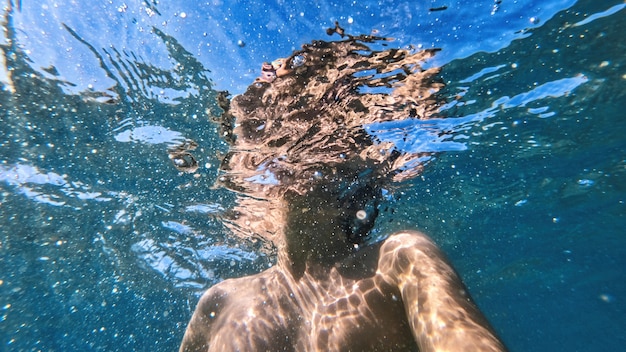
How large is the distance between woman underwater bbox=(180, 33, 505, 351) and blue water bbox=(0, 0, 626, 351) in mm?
581

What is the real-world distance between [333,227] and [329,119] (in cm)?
308

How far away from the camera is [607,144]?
1320cm

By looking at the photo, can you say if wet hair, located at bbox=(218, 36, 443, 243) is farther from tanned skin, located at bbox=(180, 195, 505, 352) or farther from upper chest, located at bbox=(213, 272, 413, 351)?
upper chest, located at bbox=(213, 272, 413, 351)

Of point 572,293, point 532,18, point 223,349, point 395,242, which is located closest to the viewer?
point 395,242

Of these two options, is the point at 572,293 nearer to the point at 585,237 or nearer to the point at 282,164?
the point at 585,237

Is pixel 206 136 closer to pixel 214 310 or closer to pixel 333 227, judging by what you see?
pixel 333 227

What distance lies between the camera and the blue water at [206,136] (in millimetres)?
5633

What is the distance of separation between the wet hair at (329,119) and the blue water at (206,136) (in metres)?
0.38

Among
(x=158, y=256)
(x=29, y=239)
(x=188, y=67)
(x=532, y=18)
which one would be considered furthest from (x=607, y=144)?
(x=29, y=239)

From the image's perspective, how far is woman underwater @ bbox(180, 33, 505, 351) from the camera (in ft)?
10.5

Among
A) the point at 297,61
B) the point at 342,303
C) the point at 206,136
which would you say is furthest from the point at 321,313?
the point at 206,136

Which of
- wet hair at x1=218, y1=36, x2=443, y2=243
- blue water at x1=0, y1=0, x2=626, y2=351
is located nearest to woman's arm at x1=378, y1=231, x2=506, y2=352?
wet hair at x1=218, y1=36, x2=443, y2=243

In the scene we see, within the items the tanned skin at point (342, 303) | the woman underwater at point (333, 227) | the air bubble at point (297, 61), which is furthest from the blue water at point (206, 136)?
the tanned skin at point (342, 303)

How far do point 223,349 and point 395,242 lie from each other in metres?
2.36
